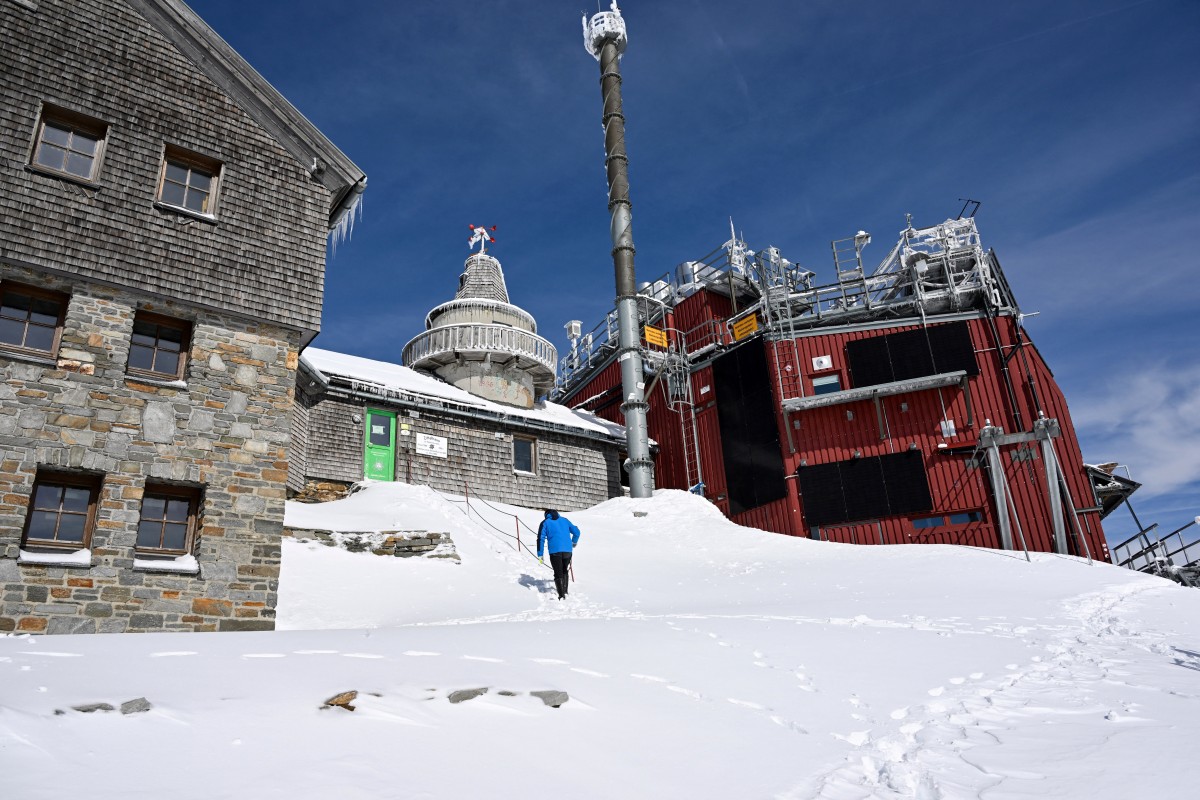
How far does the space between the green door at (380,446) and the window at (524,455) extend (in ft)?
13.0

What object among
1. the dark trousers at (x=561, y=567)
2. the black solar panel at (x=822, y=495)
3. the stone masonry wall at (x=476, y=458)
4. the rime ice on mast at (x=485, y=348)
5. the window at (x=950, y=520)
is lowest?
the dark trousers at (x=561, y=567)

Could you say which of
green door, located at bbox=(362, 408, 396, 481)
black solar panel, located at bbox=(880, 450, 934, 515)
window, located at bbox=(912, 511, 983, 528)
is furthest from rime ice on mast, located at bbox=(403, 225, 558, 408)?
window, located at bbox=(912, 511, 983, 528)

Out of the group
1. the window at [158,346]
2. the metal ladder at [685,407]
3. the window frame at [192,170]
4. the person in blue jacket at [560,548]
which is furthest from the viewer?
the metal ladder at [685,407]

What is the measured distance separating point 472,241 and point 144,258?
67.6ft

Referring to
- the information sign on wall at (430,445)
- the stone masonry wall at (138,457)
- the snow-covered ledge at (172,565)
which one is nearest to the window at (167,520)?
the snow-covered ledge at (172,565)

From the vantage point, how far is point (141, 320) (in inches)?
417

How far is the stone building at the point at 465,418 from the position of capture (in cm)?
1962

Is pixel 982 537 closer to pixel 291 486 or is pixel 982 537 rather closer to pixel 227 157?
pixel 291 486

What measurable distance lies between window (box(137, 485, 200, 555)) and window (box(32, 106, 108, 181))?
14.4 ft

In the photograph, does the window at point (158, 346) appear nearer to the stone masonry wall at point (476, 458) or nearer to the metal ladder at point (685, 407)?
the stone masonry wall at point (476, 458)

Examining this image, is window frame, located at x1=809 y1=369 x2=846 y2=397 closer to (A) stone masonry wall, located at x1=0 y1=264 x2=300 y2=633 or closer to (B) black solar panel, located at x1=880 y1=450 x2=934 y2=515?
(B) black solar panel, located at x1=880 y1=450 x2=934 y2=515

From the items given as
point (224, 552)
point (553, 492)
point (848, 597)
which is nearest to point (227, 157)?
point (224, 552)

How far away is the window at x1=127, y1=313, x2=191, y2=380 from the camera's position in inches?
412

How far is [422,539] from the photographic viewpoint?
13977 mm
